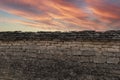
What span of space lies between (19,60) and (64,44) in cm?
242

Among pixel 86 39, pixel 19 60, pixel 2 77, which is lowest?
pixel 2 77

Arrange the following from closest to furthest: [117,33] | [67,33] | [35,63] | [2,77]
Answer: [117,33] < [67,33] < [35,63] < [2,77]

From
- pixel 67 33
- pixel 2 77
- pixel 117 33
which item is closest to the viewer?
pixel 117 33

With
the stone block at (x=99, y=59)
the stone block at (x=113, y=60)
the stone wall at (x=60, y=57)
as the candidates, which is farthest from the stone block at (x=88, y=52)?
the stone block at (x=113, y=60)

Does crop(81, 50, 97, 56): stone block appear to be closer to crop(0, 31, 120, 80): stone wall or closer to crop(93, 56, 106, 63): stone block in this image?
crop(0, 31, 120, 80): stone wall

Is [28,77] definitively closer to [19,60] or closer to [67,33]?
[19,60]

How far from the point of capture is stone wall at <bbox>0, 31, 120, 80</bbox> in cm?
1002

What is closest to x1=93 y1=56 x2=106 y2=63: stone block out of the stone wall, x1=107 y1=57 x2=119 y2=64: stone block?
the stone wall

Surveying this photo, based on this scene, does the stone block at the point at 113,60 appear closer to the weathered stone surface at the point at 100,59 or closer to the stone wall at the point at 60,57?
the stone wall at the point at 60,57

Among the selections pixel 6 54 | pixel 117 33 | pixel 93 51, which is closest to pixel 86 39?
pixel 93 51

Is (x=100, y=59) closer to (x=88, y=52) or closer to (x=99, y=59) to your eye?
(x=99, y=59)

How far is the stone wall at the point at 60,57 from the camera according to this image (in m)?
10.0

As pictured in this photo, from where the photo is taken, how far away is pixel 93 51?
1029 centimetres

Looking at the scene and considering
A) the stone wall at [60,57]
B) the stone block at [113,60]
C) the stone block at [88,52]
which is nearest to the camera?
the stone block at [113,60]
